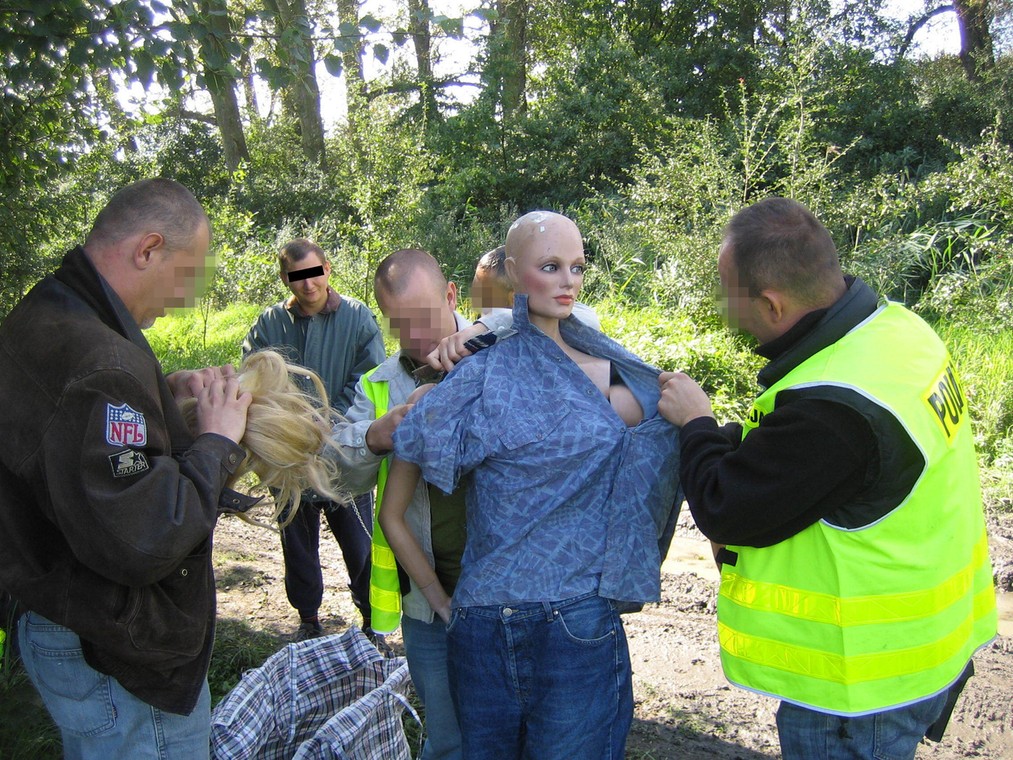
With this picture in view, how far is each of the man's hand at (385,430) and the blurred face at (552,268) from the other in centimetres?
47

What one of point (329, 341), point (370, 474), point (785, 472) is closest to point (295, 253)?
point (329, 341)

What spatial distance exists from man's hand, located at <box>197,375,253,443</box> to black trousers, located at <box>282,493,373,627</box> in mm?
2245

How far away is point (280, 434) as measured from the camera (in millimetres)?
2090

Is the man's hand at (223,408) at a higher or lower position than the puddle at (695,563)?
higher

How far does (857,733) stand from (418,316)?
5.57 feet

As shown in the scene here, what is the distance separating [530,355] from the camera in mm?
2178

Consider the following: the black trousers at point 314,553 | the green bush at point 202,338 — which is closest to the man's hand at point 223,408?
the black trousers at point 314,553

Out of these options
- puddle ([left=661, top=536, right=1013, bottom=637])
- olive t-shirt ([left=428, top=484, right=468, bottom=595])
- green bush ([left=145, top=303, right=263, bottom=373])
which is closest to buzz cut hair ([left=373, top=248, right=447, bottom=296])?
olive t-shirt ([left=428, top=484, right=468, bottom=595])

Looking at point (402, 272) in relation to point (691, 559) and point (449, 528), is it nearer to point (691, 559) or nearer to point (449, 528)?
point (449, 528)

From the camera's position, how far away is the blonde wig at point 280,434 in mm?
2084

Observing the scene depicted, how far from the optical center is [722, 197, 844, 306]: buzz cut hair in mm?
1984

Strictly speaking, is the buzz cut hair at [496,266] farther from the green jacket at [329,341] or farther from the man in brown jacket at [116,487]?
the man in brown jacket at [116,487]

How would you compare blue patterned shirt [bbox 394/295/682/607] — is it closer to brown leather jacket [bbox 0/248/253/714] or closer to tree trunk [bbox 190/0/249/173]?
brown leather jacket [bbox 0/248/253/714]

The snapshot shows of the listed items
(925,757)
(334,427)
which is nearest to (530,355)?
(334,427)
